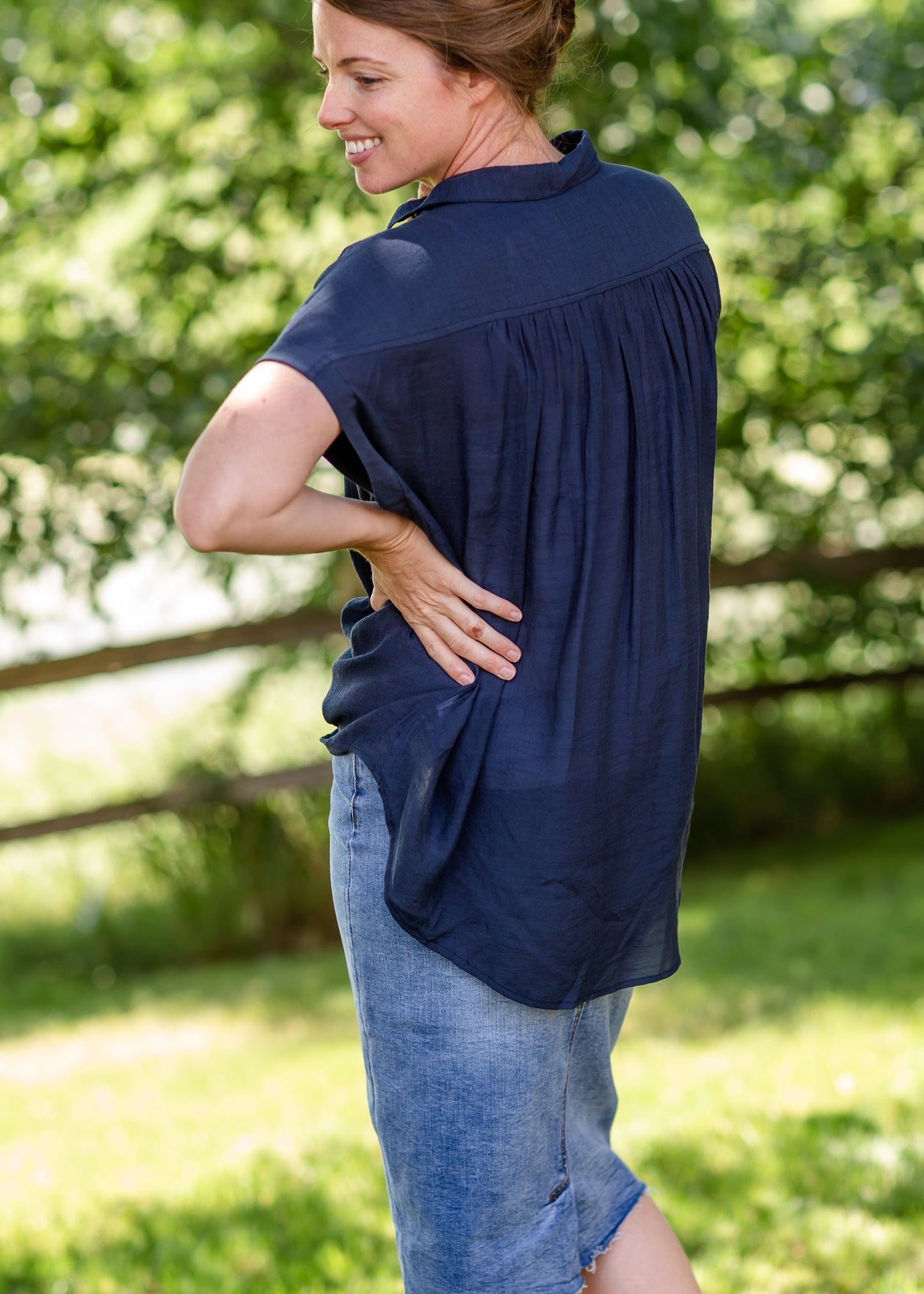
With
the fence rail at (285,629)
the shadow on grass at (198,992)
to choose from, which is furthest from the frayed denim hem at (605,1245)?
the fence rail at (285,629)

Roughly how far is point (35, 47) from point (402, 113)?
433cm

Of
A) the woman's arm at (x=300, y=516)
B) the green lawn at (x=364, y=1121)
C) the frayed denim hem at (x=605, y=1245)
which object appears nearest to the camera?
the woman's arm at (x=300, y=516)

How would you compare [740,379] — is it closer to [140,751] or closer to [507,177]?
[140,751]

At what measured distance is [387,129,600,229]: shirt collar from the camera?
1317mm

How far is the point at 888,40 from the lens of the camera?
4.99m

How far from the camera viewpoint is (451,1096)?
1.41 meters

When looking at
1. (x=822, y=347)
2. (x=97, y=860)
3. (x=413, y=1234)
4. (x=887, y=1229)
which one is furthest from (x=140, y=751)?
(x=413, y=1234)

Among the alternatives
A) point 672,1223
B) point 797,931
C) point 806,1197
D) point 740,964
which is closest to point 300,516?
point 672,1223

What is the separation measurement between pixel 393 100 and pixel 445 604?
→ 20.2 inches

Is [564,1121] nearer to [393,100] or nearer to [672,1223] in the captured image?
Answer: [393,100]

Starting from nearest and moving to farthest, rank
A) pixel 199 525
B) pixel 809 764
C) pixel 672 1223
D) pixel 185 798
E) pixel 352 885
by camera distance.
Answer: pixel 199 525, pixel 352 885, pixel 672 1223, pixel 185 798, pixel 809 764

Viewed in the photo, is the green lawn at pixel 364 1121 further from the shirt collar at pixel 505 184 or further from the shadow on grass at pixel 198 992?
the shirt collar at pixel 505 184

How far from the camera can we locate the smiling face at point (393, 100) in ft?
4.29

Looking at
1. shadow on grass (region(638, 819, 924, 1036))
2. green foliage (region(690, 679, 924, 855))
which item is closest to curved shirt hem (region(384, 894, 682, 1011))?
shadow on grass (region(638, 819, 924, 1036))
